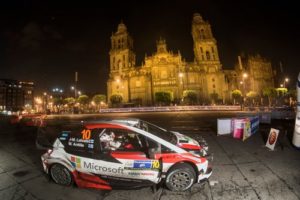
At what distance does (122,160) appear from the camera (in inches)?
179

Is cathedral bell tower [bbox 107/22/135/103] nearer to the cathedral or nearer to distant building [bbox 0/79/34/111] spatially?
the cathedral

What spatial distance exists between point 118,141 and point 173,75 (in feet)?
234

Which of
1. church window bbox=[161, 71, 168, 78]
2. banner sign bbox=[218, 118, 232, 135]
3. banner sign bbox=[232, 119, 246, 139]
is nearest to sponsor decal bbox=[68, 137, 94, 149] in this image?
banner sign bbox=[232, 119, 246, 139]

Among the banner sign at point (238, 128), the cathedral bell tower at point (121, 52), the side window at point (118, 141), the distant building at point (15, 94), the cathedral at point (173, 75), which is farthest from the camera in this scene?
the distant building at point (15, 94)

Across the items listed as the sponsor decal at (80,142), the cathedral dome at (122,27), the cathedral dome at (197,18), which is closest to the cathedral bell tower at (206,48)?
the cathedral dome at (197,18)

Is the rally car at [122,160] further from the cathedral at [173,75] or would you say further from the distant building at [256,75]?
the distant building at [256,75]

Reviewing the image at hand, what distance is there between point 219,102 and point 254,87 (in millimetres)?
28097

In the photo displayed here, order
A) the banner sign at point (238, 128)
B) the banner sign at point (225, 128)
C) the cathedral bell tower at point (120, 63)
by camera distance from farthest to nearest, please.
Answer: the cathedral bell tower at point (120, 63) → the banner sign at point (225, 128) → the banner sign at point (238, 128)

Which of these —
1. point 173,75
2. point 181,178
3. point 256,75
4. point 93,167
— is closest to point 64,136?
point 93,167

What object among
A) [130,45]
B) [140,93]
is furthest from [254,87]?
[130,45]

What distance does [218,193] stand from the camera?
14.9 ft

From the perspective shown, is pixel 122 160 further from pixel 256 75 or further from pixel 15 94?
pixel 15 94

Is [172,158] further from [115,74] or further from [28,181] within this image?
[115,74]

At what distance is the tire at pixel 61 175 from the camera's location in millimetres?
4953
